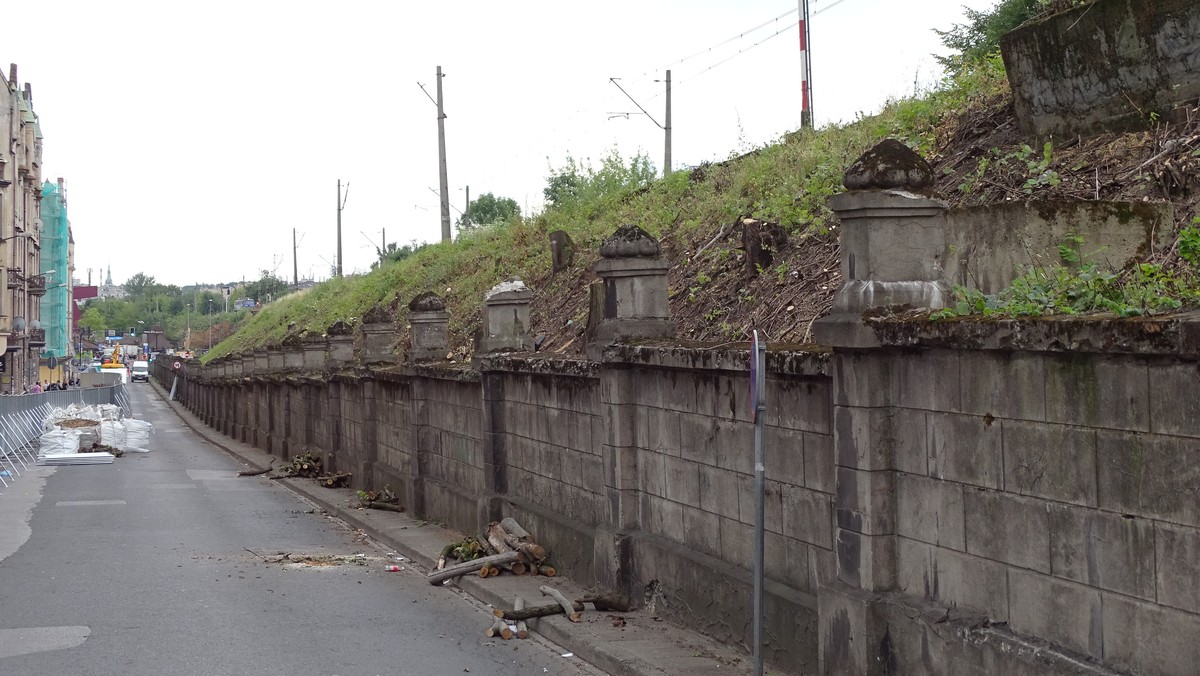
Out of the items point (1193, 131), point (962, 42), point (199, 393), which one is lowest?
point (199, 393)

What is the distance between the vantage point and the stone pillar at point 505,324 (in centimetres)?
1366

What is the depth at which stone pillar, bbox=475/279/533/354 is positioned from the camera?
13.7 meters

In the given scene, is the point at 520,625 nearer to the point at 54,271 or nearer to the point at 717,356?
the point at 717,356

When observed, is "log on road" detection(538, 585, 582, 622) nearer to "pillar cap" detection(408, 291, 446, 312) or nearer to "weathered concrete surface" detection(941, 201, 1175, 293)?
"weathered concrete surface" detection(941, 201, 1175, 293)

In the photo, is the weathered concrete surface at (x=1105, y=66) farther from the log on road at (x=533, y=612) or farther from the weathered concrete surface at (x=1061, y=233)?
the log on road at (x=533, y=612)

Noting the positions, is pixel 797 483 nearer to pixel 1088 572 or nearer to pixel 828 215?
pixel 1088 572

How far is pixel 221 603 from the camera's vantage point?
1066 cm

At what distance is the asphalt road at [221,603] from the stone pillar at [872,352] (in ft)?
8.29

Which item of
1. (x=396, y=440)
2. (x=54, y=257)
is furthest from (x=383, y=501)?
(x=54, y=257)

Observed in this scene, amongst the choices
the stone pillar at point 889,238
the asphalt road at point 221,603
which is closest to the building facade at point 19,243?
the asphalt road at point 221,603

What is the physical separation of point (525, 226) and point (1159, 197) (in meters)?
21.4

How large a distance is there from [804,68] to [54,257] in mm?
78040

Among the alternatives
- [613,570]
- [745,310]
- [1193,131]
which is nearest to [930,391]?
[613,570]

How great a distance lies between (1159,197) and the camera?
10156 millimetres
